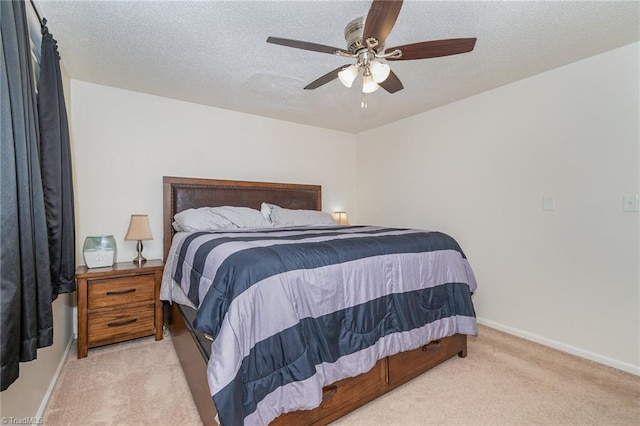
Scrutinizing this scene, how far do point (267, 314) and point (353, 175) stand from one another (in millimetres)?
3740

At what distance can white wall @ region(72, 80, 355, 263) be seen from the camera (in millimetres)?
2902

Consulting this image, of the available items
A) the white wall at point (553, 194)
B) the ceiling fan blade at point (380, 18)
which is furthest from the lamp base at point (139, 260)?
the white wall at point (553, 194)

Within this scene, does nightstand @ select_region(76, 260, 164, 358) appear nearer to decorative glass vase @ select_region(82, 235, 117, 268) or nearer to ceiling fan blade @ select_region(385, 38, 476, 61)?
decorative glass vase @ select_region(82, 235, 117, 268)

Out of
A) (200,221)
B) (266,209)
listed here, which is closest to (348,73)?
(200,221)

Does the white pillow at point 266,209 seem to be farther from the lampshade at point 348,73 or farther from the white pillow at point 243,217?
the lampshade at point 348,73

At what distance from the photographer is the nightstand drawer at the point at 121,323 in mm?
→ 2479

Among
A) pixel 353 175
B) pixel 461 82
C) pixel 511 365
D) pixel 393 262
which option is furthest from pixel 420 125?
pixel 511 365

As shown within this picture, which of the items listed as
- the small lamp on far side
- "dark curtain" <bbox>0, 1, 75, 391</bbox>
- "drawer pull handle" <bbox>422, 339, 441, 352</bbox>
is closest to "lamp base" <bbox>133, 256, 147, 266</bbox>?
the small lamp on far side

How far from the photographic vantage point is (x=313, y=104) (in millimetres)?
3453

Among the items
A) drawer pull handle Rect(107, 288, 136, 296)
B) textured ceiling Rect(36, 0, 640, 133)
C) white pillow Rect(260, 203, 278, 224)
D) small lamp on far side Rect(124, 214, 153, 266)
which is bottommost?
drawer pull handle Rect(107, 288, 136, 296)

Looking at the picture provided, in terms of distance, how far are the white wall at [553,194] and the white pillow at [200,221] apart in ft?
8.02

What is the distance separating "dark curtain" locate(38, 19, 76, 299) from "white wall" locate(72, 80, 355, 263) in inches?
38.7

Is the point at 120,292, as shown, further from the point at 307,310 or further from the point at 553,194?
the point at 553,194

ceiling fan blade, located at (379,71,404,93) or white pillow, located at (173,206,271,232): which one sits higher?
ceiling fan blade, located at (379,71,404,93)
